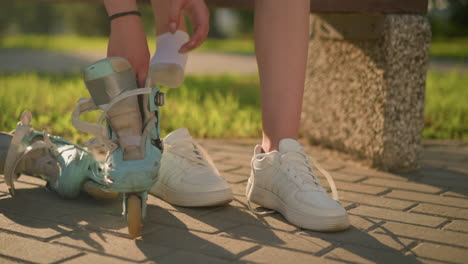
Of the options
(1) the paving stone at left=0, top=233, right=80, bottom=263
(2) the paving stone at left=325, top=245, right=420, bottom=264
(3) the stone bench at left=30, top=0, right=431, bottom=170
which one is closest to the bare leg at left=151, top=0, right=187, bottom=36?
(3) the stone bench at left=30, top=0, right=431, bottom=170

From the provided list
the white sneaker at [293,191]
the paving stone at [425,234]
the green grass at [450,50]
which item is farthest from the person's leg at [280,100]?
the green grass at [450,50]

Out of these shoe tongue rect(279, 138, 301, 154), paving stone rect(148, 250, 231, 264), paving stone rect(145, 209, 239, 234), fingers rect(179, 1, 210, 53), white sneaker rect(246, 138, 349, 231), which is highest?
fingers rect(179, 1, 210, 53)

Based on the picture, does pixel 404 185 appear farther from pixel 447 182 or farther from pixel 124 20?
pixel 124 20

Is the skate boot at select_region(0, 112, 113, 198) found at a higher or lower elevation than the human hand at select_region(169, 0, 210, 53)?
lower

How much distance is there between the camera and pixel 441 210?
2262 mm

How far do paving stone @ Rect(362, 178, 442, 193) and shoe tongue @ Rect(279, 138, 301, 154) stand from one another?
0.70 metres

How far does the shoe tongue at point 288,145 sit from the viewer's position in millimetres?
2092

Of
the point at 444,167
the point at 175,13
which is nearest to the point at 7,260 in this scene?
the point at 175,13

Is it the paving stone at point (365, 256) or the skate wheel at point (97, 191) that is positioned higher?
the skate wheel at point (97, 191)

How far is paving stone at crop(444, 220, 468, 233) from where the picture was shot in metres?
2.03

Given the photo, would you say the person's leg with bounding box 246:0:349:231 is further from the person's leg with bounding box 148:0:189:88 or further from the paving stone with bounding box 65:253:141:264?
the paving stone with bounding box 65:253:141:264

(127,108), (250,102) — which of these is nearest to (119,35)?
(127,108)

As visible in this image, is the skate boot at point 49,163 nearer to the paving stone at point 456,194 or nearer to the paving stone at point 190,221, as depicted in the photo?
the paving stone at point 190,221

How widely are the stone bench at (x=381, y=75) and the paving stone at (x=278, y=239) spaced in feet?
3.83
